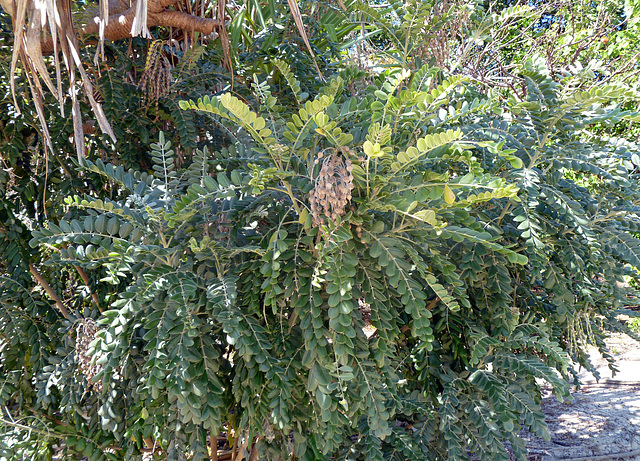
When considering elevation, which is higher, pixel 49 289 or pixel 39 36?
pixel 39 36

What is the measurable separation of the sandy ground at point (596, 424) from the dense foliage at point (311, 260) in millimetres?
1011

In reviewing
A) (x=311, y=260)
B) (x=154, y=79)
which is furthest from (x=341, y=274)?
(x=154, y=79)

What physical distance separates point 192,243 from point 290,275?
282 millimetres

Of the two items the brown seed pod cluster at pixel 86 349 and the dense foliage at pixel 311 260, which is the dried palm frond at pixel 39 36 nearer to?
the dense foliage at pixel 311 260

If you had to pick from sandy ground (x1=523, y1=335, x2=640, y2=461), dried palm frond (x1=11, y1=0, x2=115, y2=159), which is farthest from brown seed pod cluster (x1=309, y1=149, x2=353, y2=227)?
sandy ground (x1=523, y1=335, x2=640, y2=461)

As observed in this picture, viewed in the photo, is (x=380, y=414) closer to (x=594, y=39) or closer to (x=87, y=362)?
(x=87, y=362)

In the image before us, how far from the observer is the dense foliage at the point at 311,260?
1.18 m

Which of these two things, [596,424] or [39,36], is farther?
[596,424]

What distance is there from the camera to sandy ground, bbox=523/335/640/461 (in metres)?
2.37

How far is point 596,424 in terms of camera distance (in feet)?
8.71

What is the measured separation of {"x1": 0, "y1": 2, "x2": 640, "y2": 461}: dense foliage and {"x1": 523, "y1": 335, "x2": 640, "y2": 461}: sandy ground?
1.01m

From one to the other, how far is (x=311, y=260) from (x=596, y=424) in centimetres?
241

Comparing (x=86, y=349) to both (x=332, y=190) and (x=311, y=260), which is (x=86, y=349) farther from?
(x=332, y=190)

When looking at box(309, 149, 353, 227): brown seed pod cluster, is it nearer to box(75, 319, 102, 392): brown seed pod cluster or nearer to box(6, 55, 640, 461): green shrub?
box(6, 55, 640, 461): green shrub
